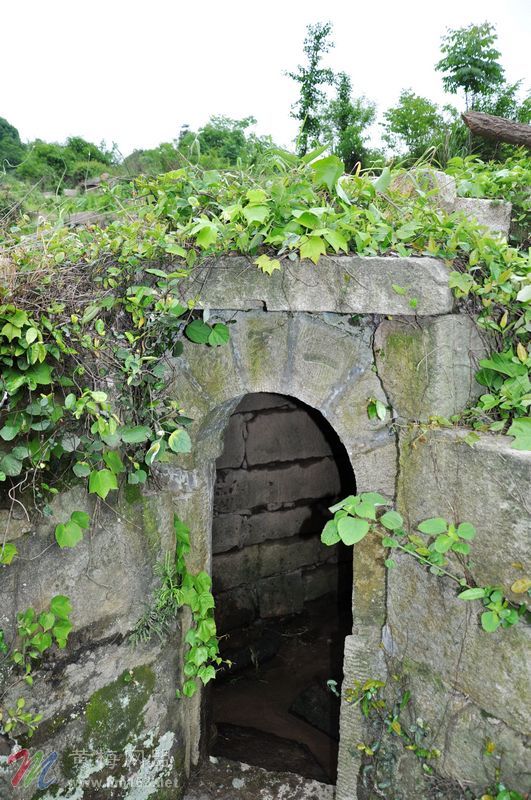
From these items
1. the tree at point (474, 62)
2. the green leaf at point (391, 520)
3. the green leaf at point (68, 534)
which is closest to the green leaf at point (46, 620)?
the green leaf at point (68, 534)

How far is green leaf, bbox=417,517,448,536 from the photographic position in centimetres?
187

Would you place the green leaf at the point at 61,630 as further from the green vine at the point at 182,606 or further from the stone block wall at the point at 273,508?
the stone block wall at the point at 273,508

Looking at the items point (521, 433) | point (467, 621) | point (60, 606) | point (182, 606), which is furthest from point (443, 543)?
point (60, 606)

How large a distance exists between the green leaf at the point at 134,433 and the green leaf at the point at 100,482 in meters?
0.14

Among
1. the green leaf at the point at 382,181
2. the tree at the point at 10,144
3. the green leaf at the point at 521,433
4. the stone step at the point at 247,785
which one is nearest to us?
the green leaf at the point at 521,433

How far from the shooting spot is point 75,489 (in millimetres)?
1985

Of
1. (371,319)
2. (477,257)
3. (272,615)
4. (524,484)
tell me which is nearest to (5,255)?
(371,319)

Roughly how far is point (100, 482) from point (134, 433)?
21 centimetres

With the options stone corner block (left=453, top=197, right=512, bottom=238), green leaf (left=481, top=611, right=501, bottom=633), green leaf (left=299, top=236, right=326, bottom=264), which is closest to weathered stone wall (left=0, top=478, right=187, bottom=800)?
green leaf (left=299, top=236, right=326, bottom=264)

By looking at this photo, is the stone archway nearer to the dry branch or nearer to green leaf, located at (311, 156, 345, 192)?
green leaf, located at (311, 156, 345, 192)

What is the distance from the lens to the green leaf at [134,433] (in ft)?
6.52

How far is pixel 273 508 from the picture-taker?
14.5 feet

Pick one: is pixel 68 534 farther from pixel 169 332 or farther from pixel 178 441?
pixel 169 332

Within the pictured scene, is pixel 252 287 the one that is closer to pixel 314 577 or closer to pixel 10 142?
pixel 314 577
